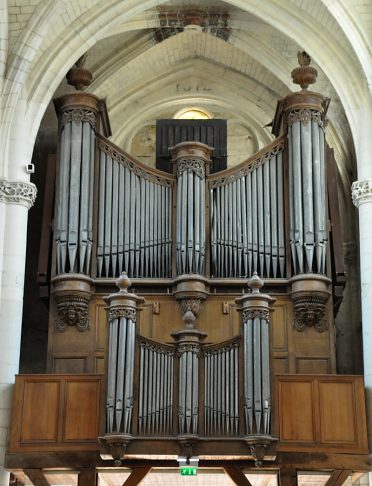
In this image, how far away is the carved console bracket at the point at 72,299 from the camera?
1616 centimetres

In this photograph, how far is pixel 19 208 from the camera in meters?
16.2

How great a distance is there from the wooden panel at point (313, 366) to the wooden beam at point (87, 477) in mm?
3427

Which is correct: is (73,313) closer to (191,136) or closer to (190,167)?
(190,167)

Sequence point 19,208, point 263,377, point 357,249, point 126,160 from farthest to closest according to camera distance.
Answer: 1. point 357,249
2. point 126,160
3. point 19,208
4. point 263,377

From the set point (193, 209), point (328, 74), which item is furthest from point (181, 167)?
point (328, 74)

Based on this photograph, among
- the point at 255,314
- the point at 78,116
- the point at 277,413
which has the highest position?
the point at 78,116

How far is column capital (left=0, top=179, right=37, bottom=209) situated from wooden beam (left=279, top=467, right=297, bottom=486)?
548 cm

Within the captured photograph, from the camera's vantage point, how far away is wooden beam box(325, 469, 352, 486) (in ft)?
48.6

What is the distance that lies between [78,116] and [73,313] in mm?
3275

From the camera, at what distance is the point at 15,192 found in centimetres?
1612

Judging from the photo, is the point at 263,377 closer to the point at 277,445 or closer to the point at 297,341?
the point at 277,445

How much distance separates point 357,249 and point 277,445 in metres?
6.71

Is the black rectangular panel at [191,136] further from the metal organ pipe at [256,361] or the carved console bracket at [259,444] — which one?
the carved console bracket at [259,444]

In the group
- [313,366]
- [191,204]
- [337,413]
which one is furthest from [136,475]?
[191,204]
